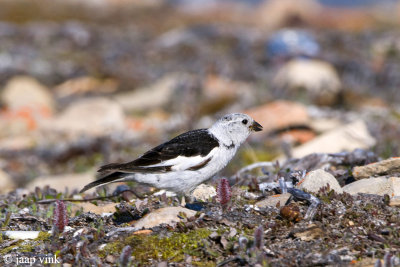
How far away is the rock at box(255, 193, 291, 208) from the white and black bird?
0.75 meters

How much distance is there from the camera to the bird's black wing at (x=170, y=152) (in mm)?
6199

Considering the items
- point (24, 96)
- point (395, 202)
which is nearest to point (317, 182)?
point (395, 202)

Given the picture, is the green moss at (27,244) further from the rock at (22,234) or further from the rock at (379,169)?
the rock at (379,169)

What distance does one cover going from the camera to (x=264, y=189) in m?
6.53

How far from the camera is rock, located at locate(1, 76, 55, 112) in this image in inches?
677

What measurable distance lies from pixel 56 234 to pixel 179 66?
17764 mm

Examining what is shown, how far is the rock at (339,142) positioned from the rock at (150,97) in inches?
312

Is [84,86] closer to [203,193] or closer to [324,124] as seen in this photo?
[324,124]

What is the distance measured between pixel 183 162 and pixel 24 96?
1254 centimetres

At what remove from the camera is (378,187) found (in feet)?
19.5

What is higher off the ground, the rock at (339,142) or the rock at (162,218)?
the rock at (339,142)

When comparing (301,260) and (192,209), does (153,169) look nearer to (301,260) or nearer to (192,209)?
(192,209)

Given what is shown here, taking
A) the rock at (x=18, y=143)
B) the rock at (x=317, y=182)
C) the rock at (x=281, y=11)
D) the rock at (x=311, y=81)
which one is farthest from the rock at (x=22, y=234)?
the rock at (x=281, y=11)

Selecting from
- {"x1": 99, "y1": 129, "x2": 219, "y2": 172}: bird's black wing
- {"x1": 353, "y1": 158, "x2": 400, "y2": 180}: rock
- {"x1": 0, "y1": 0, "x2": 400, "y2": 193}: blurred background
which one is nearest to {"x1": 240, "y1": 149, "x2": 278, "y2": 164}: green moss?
{"x1": 0, "y1": 0, "x2": 400, "y2": 193}: blurred background
